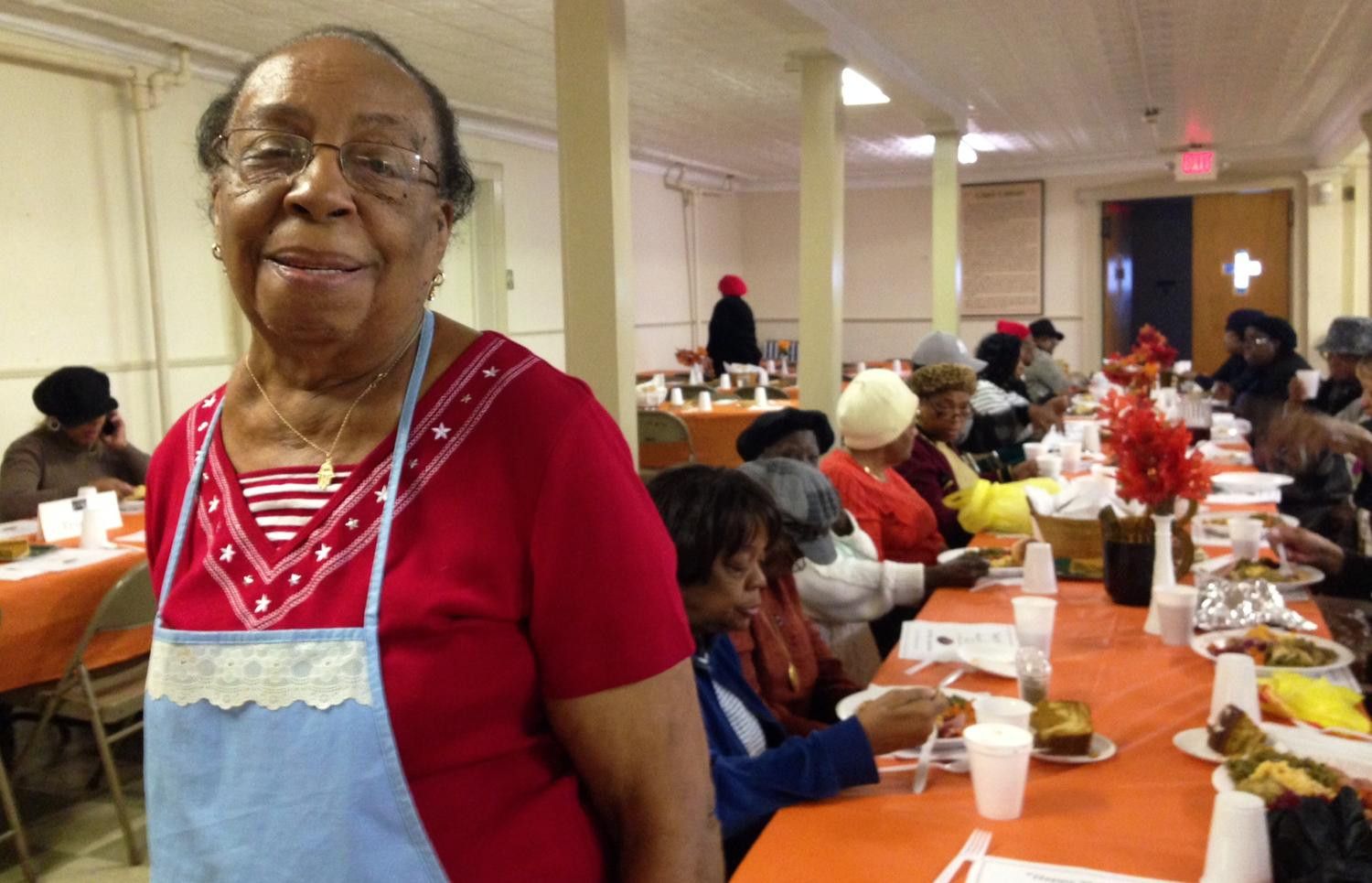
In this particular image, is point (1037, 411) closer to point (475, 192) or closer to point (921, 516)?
point (921, 516)

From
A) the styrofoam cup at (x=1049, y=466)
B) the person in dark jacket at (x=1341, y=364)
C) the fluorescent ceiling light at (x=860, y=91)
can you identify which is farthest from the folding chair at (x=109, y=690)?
the fluorescent ceiling light at (x=860, y=91)

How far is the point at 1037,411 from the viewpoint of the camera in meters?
6.62

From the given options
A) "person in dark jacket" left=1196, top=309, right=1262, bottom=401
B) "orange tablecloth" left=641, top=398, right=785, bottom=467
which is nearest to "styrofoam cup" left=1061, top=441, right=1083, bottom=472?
"orange tablecloth" left=641, top=398, right=785, bottom=467

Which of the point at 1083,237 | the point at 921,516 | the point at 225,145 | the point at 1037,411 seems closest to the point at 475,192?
the point at 225,145

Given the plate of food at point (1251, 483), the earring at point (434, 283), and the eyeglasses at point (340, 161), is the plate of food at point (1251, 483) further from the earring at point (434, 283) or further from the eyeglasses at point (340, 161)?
the eyeglasses at point (340, 161)

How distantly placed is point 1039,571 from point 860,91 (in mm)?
6108

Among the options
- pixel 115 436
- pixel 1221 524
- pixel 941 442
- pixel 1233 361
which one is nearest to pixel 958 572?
pixel 1221 524

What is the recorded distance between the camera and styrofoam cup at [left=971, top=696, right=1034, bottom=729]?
1877 mm

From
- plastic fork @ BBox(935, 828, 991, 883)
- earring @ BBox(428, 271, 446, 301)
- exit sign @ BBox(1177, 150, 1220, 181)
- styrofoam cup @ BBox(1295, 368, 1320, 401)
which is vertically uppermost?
exit sign @ BBox(1177, 150, 1220, 181)

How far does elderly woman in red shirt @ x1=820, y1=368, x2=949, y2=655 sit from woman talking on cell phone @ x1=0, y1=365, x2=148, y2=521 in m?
2.93

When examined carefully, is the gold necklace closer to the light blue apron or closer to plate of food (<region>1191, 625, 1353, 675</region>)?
the light blue apron

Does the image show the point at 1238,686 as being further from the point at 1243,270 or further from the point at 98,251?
the point at 1243,270

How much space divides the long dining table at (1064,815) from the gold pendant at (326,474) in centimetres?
82

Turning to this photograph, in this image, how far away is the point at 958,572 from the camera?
3.17 m
